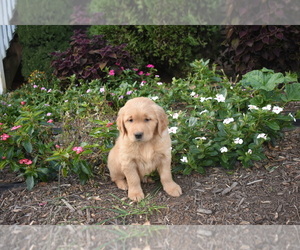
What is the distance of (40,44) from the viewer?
816cm

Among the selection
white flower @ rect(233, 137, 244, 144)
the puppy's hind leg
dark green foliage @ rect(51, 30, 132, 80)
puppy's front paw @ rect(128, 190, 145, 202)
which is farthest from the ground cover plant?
dark green foliage @ rect(51, 30, 132, 80)

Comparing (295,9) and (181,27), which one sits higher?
(295,9)

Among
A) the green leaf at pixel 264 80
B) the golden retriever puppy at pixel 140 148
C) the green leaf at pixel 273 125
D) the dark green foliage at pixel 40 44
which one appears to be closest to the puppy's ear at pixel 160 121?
the golden retriever puppy at pixel 140 148

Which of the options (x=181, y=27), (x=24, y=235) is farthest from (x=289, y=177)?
(x=181, y=27)

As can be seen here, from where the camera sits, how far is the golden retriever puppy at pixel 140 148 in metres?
2.94

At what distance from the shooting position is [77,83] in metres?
6.52

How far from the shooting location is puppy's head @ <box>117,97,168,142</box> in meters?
2.92

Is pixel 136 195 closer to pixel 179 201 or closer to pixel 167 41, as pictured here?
pixel 179 201

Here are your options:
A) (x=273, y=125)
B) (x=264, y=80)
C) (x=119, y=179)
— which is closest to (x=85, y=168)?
(x=119, y=179)

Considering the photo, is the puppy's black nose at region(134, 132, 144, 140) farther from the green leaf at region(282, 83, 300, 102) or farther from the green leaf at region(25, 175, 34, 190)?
the green leaf at region(282, 83, 300, 102)

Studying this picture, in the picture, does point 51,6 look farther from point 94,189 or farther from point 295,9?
point 94,189

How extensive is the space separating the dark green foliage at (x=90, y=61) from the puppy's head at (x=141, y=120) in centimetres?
313

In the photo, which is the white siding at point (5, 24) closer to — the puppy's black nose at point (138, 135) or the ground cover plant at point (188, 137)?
the ground cover plant at point (188, 137)

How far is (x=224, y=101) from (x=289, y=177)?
1055 mm
